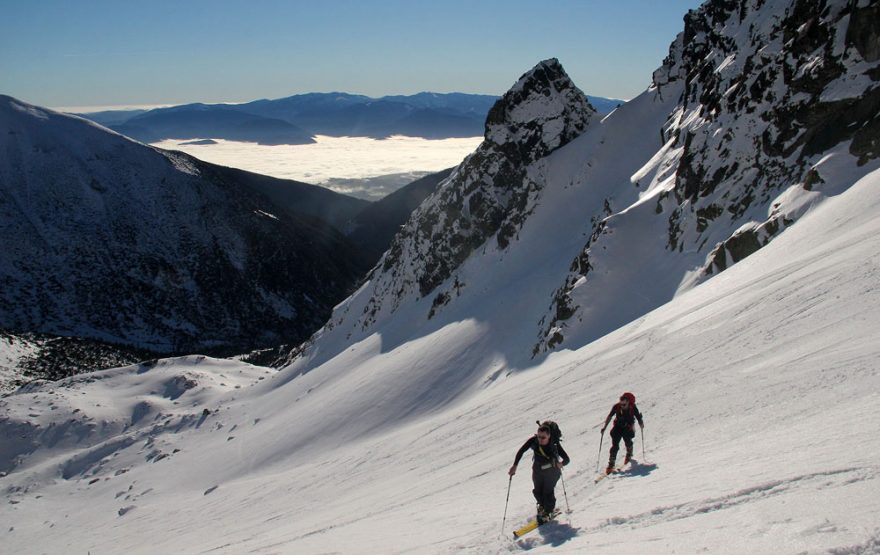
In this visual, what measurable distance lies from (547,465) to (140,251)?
354 feet

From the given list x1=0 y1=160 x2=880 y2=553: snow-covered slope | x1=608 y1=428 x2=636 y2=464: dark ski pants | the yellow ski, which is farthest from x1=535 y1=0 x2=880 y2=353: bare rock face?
the yellow ski

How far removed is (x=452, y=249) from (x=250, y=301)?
6070 centimetres

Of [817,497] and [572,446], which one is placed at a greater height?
[817,497]

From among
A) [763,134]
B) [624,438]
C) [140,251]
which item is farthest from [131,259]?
[624,438]

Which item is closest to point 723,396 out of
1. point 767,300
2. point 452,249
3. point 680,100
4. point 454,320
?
point 767,300

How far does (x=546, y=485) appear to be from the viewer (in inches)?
386

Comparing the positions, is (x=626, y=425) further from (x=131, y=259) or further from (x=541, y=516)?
(x=131, y=259)

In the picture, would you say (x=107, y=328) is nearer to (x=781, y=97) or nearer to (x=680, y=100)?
(x=680, y=100)

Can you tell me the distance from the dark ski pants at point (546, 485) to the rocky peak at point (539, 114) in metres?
45.7

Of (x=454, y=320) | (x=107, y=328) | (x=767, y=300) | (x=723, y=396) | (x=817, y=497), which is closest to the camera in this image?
(x=817, y=497)

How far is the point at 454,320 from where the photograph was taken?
42031 mm

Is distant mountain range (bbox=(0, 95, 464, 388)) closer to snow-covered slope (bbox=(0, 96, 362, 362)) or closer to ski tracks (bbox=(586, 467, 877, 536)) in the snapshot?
snow-covered slope (bbox=(0, 96, 362, 362))

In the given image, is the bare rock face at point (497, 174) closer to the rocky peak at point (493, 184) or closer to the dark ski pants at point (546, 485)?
the rocky peak at point (493, 184)

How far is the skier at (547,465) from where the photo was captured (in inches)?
382
